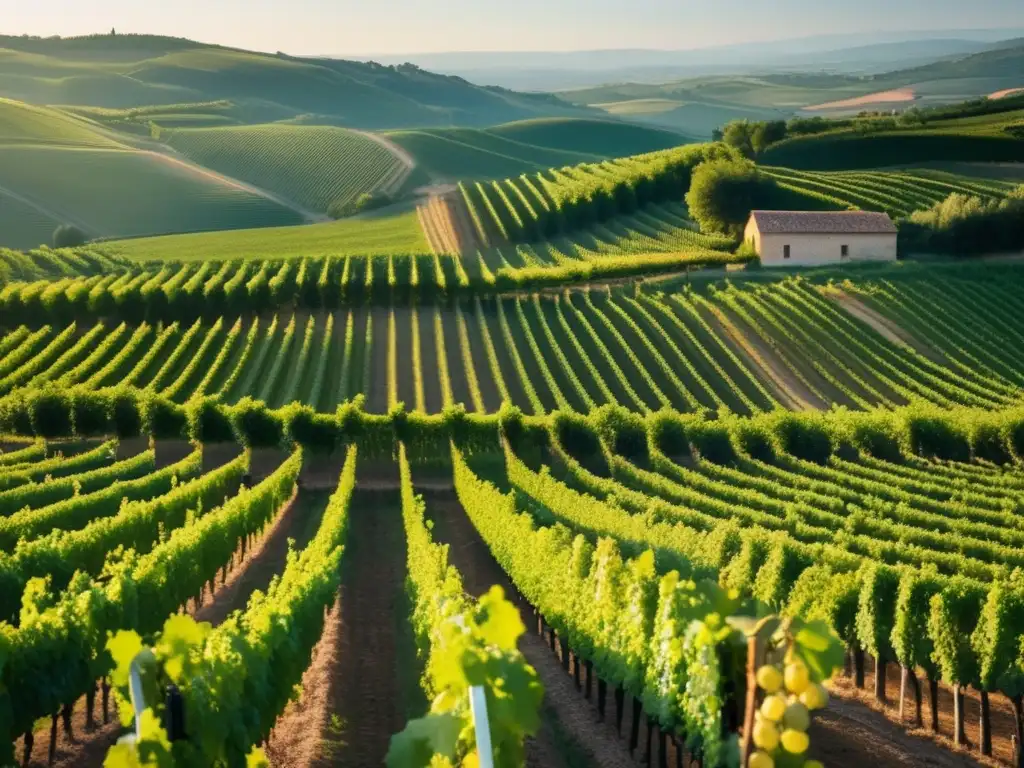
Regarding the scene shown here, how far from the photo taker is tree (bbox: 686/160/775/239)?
78312mm

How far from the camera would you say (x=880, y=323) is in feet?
195

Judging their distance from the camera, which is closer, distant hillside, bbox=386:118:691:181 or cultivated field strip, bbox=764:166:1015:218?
cultivated field strip, bbox=764:166:1015:218

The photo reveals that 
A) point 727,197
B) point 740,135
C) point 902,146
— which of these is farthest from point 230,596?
point 740,135

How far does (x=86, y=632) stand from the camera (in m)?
18.3

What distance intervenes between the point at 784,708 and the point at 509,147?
169037 mm

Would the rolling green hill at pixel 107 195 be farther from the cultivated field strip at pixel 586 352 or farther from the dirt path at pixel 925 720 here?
the dirt path at pixel 925 720

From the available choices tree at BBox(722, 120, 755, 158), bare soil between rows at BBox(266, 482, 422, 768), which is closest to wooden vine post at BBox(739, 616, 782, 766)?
bare soil between rows at BBox(266, 482, 422, 768)

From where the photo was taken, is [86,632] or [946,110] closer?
[86,632]

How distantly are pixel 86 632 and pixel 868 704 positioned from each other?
44.9 ft

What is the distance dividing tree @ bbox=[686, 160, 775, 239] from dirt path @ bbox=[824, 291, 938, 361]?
15.7 metres

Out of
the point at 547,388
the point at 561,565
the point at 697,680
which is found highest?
the point at 697,680

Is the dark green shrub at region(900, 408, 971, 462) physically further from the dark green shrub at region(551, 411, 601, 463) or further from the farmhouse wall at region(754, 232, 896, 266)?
the farmhouse wall at region(754, 232, 896, 266)

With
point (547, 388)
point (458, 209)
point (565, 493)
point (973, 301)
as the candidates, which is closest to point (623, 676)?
point (565, 493)

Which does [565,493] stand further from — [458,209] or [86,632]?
[458,209]
